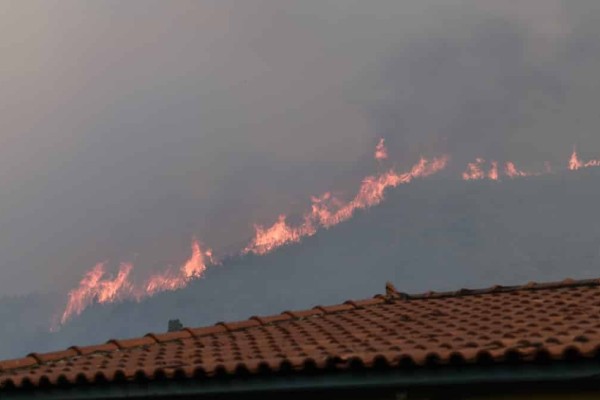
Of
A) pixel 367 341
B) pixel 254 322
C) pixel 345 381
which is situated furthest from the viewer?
pixel 254 322

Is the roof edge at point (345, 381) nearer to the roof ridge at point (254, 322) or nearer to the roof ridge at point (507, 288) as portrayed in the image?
the roof ridge at point (254, 322)

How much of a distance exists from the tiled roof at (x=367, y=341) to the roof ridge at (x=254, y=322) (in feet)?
0.05

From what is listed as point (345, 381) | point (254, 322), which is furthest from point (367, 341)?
point (254, 322)

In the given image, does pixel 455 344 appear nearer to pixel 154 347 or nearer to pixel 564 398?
pixel 564 398

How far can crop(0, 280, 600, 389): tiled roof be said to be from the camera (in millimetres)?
7379

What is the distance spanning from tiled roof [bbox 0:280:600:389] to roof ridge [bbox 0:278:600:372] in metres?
0.02

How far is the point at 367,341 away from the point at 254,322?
146 inches

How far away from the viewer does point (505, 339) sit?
25.4ft

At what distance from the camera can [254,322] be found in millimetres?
12461

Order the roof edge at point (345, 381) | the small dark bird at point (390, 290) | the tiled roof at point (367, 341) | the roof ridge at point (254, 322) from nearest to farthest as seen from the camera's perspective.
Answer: the roof edge at point (345, 381) → the tiled roof at point (367, 341) → the roof ridge at point (254, 322) → the small dark bird at point (390, 290)

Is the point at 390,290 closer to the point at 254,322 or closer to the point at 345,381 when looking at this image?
the point at 254,322

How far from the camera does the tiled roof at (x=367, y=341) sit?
7379 mm

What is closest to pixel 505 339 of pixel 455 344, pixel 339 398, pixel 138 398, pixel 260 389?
pixel 455 344

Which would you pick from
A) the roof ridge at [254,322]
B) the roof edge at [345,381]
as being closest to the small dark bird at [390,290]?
the roof ridge at [254,322]
